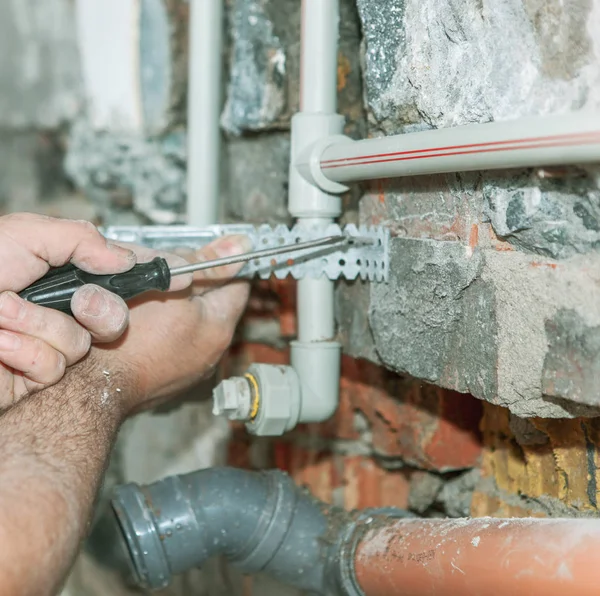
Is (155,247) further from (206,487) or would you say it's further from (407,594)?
(407,594)

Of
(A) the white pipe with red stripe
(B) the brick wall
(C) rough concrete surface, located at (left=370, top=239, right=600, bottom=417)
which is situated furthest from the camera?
(B) the brick wall

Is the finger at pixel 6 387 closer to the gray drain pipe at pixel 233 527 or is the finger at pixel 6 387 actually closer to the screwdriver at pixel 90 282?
the screwdriver at pixel 90 282

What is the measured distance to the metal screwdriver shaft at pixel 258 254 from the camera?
2.86 feet

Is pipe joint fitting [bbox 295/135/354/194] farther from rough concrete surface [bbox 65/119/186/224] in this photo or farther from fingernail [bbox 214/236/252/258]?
rough concrete surface [bbox 65/119/186/224]

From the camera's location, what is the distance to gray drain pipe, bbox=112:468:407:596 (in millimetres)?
997

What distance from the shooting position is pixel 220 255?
37.6 inches

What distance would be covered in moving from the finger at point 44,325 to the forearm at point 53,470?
2.1 inches

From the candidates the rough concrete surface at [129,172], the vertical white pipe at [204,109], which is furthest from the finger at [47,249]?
the rough concrete surface at [129,172]

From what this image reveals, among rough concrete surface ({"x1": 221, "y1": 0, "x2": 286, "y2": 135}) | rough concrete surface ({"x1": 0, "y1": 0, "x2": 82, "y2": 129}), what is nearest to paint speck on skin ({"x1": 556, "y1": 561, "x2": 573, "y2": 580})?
rough concrete surface ({"x1": 221, "y1": 0, "x2": 286, "y2": 135})

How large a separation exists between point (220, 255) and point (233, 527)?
37 cm

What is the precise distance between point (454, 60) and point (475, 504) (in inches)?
24.9

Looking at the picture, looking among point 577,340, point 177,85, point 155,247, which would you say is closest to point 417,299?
point 577,340

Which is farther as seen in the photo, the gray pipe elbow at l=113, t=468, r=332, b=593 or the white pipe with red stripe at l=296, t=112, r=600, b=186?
the gray pipe elbow at l=113, t=468, r=332, b=593

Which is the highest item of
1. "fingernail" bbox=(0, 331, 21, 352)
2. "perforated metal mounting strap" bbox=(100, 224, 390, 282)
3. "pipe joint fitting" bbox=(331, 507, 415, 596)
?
"perforated metal mounting strap" bbox=(100, 224, 390, 282)
